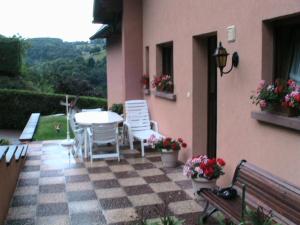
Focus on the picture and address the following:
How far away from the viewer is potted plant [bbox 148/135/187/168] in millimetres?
6969

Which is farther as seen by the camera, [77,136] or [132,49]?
[132,49]

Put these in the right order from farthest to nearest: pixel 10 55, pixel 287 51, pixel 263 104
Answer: pixel 10 55
pixel 287 51
pixel 263 104

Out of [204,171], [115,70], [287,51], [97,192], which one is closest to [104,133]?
[97,192]

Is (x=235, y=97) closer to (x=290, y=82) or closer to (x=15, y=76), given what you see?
(x=290, y=82)

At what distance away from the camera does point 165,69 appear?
912cm

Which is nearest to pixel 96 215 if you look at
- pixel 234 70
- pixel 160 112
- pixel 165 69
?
pixel 234 70

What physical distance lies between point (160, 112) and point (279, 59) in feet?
14.3

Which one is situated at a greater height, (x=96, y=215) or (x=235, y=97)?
(x=235, y=97)

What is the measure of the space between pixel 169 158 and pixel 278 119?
10.3 ft

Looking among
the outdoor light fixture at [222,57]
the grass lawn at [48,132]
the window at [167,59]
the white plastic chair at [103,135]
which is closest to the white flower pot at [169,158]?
the white plastic chair at [103,135]

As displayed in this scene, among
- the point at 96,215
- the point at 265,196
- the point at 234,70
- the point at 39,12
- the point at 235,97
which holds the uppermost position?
the point at 39,12

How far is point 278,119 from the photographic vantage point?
414cm

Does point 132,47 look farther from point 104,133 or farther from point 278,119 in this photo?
point 278,119

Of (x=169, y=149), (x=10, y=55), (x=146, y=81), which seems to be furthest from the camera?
(x=10, y=55)
